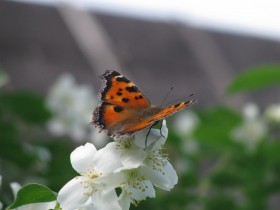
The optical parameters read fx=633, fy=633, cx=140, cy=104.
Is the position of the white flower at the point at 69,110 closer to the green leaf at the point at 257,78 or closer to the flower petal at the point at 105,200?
the green leaf at the point at 257,78

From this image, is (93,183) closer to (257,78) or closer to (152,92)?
(257,78)

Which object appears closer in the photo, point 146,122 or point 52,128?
point 146,122

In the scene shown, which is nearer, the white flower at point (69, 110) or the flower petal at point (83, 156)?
the flower petal at point (83, 156)

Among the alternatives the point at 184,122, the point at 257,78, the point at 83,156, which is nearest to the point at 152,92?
the point at 184,122

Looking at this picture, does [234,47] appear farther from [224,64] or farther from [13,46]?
[13,46]

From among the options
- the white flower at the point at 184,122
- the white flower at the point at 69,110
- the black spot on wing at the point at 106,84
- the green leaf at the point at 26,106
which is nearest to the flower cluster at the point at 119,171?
the black spot on wing at the point at 106,84

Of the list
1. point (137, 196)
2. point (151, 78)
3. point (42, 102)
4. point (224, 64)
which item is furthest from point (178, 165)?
point (224, 64)
